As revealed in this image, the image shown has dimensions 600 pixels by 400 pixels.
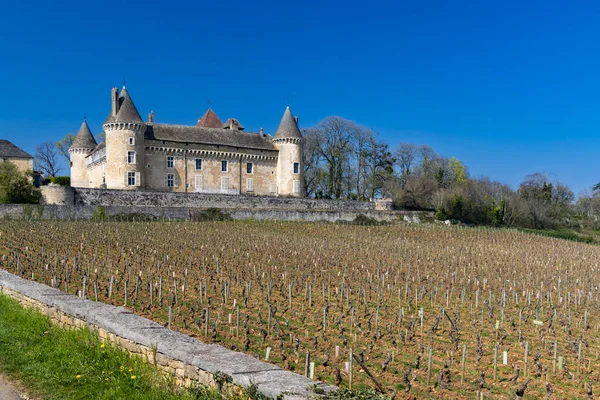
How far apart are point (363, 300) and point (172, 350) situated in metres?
7.14

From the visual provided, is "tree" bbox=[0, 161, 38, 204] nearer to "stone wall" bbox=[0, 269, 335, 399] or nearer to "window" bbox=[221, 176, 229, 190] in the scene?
"window" bbox=[221, 176, 229, 190]

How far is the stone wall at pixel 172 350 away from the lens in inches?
176

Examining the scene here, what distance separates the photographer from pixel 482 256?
23031 millimetres

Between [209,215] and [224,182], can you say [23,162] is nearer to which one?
[224,182]

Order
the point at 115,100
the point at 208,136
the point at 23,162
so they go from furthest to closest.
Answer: the point at 23,162 < the point at 208,136 < the point at 115,100

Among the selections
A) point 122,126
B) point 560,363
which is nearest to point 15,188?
point 122,126

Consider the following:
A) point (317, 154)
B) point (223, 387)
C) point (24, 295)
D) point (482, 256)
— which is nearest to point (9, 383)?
point (223, 387)

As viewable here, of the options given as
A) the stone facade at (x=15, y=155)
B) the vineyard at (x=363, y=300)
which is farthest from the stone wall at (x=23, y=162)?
the vineyard at (x=363, y=300)

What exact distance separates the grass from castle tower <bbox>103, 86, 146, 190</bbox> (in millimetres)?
35479

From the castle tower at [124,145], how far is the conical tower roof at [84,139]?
9755 mm

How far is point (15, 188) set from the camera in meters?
34.0

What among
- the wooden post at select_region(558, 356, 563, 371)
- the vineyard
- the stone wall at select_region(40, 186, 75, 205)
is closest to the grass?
the vineyard

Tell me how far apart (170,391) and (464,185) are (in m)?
54.5

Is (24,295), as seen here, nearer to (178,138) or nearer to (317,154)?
(178,138)
